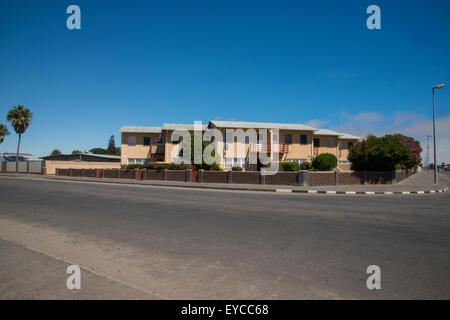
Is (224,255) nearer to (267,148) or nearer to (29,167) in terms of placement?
(267,148)

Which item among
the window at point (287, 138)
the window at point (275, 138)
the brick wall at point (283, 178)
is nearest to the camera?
the brick wall at point (283, 178)

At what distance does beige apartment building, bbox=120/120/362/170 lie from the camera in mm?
34969

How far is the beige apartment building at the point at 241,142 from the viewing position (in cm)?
3497

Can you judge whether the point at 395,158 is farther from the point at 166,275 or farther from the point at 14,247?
the point at 14,247

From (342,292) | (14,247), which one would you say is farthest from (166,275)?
(14,247)

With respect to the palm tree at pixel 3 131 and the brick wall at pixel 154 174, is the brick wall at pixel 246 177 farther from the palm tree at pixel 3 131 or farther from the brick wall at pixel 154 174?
the palm tree at pixel 3 131

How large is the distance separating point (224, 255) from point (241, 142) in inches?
1214

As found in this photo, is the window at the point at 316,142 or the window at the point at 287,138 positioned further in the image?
the window at the point at 316,142

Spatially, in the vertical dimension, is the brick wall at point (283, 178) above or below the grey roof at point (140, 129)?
below

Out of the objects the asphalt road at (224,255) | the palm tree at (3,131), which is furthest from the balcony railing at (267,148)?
the palm tree at (3,131)

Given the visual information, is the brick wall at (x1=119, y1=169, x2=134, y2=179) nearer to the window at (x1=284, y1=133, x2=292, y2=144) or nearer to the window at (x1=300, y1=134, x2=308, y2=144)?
the window at (x1=284, y1=133, x2=292, y2=144)

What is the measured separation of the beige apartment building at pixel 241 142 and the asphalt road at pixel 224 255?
2638 cm

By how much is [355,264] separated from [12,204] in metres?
12.9
